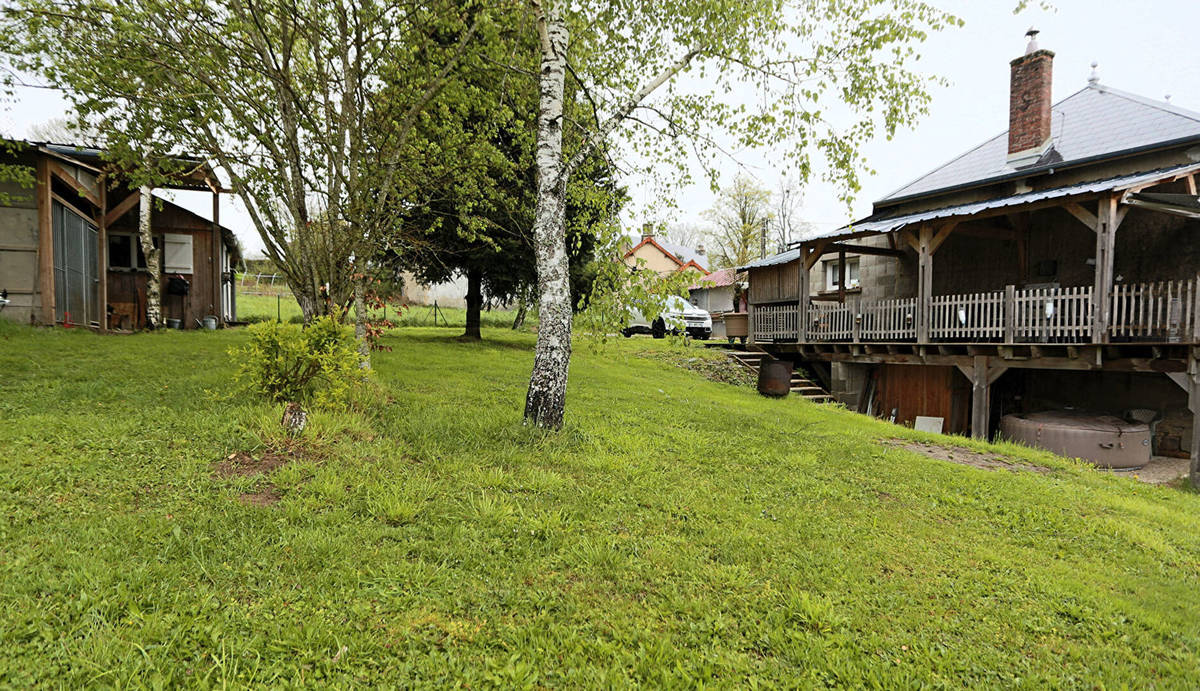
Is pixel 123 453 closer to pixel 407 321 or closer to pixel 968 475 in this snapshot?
pixel 968 475

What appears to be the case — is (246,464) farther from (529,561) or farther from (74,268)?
(74,268)

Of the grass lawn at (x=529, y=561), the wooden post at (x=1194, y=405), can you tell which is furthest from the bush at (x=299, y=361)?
the wooden post at (x=1194, y=405)

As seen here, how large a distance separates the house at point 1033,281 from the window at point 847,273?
0.39 meters

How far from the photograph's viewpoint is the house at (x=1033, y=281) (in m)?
10.4

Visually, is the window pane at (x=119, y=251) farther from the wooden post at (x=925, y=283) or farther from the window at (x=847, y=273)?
the window at (x=847, y=273)

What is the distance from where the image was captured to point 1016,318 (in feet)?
37.9

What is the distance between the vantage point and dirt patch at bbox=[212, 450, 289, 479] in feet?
14.0

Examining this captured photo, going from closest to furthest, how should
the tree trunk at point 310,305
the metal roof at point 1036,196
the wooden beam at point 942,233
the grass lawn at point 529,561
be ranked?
the grass lawn at point 529,561 → the tree trunk at point 310,305 → the metal roof at point 1036,196 → the wooden beam at point 942,233

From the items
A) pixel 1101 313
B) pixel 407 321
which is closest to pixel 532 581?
pixel 1101 313

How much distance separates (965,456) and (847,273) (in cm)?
1190

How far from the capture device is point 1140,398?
12492 mm

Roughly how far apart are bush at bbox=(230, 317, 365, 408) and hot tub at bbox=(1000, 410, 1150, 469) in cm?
1286

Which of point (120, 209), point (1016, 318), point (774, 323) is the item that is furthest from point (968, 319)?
point (120, 209)

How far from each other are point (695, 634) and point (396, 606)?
1.52m
